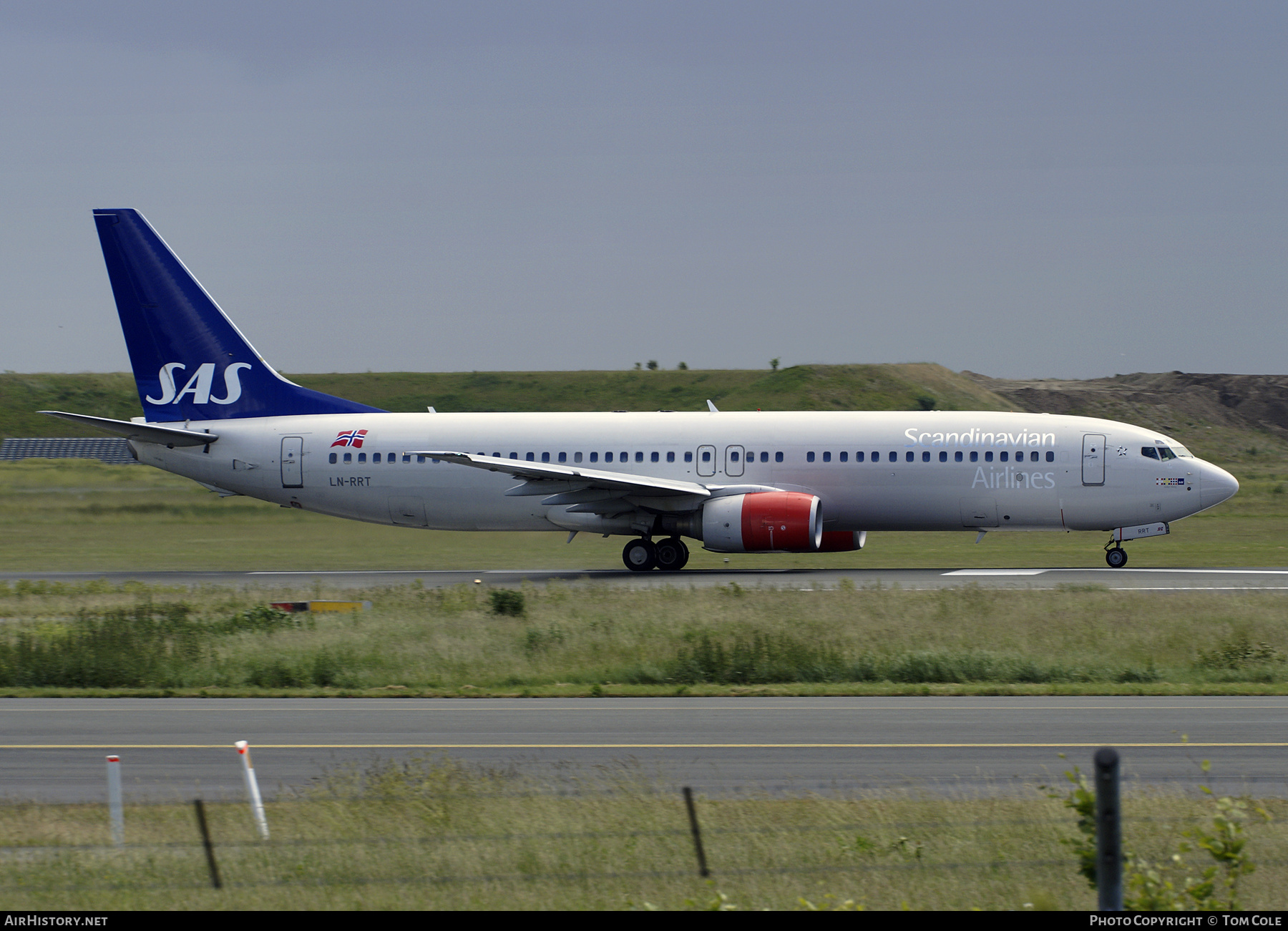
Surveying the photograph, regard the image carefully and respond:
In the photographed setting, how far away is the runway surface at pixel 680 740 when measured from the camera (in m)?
12.6

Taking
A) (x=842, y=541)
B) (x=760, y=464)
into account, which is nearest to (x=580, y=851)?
(x=760, y=464)

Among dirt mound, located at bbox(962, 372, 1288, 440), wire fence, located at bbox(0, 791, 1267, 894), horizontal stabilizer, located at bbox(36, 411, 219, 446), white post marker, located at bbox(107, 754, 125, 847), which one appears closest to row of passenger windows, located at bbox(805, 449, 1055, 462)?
horizontal stabilizer, located at bbox(36, 411, 219, 446)

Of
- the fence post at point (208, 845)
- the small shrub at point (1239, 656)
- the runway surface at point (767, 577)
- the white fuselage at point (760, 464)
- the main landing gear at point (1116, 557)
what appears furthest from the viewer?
the main landing gear at point (1116, 557)

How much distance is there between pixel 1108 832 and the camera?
6.06 meters

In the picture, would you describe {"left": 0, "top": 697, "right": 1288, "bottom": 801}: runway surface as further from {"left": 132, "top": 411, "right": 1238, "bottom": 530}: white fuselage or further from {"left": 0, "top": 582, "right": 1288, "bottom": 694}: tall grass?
{"left": 132, "top": 411, "right": 1238, "bottom": 530}: white fuselage

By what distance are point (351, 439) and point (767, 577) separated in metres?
12.5

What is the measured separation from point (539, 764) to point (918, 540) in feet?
118

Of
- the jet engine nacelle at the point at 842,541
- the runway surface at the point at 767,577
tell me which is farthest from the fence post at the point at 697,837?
the jet engine nacelle at the point at 842,541

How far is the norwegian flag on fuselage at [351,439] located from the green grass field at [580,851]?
2537 cm

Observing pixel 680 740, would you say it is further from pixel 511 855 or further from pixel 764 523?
pixel 764 523

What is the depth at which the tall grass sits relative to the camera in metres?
19.6

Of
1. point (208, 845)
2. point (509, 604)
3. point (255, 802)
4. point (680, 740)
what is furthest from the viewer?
point (509, 604)

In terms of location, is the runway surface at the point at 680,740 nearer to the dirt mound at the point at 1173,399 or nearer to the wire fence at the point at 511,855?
the wire fence at the point at 511,855

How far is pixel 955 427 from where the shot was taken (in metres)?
33.7
